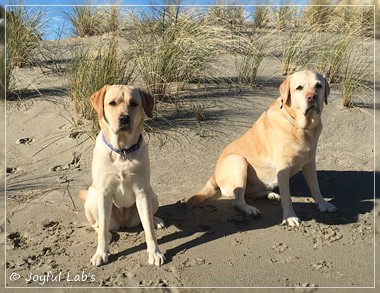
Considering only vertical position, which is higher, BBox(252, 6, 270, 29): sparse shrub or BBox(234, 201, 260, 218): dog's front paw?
A: BBox(252, 6, 270, 29): sparse shrub

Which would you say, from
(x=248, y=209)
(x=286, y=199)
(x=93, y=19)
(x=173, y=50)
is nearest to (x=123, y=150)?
(x=248, y=209)

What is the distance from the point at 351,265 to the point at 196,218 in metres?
1.49

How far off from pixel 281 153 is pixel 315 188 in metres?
0.58

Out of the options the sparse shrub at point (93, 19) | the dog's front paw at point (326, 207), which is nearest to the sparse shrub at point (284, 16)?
the sparse shrub at point (93, 19)

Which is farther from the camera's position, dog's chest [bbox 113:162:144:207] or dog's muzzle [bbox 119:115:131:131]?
dog's chest [bbox 113:162:144:207]

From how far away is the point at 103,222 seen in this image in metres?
4.13

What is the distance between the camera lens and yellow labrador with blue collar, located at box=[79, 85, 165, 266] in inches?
157

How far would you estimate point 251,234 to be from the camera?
15.0ft

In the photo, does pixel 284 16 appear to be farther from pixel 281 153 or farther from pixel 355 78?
pixel 281 153

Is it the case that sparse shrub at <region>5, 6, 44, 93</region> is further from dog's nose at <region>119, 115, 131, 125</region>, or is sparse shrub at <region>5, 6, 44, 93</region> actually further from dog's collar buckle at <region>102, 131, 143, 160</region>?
dog's nose at <region>119, 115, 131, 125</region>

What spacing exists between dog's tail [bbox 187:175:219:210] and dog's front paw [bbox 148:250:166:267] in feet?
3.29

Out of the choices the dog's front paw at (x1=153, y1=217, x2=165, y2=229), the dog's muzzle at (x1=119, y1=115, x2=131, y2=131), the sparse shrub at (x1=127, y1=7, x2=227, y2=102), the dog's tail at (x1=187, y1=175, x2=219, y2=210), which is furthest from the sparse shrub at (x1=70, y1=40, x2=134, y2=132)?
the dog's muzzle at (x1=119, y1=115, x2=131, y2=131)

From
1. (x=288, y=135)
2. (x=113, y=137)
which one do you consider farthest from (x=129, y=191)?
(x=288, y=135)

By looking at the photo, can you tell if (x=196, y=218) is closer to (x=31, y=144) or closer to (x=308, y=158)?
(x=308, y=158)
